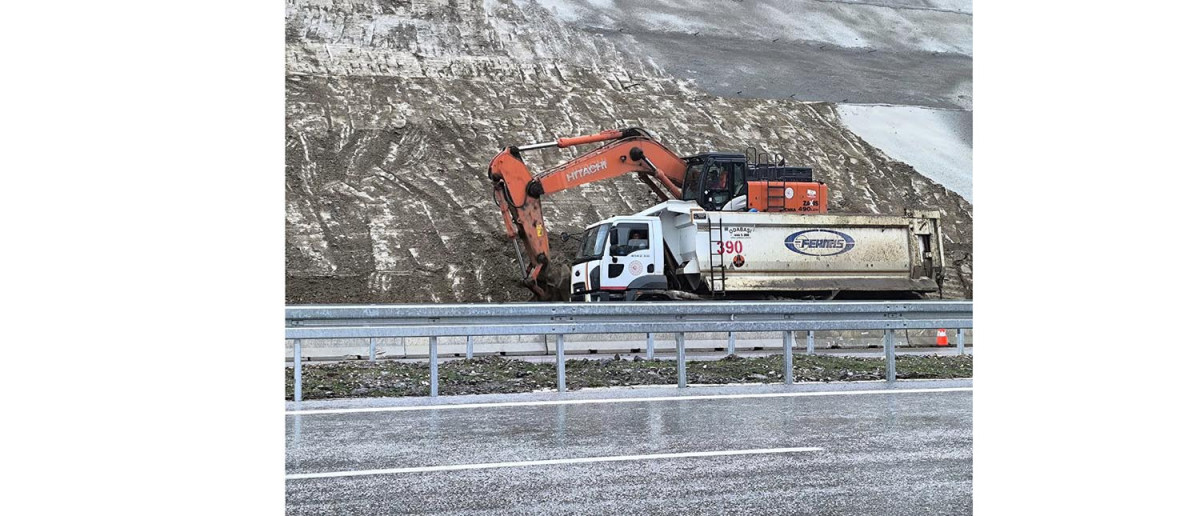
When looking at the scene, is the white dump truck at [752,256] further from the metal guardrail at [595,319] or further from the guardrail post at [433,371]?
the guardrail post at [433,371]

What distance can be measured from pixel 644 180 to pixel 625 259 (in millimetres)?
2370

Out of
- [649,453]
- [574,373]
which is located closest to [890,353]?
[574,373]

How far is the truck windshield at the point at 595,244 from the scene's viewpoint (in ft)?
50.2

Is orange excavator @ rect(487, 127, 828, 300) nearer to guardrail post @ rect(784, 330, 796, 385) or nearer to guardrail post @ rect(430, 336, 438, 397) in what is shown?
guardrail post @ rect(784, 330, 796, 385)

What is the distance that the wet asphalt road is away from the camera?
4301 mm

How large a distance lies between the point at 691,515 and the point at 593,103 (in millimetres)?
23650

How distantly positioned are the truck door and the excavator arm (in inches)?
64.7

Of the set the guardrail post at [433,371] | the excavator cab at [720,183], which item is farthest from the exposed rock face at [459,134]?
the guardrail post at [433,371]

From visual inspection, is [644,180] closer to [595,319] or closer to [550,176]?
[550,176]

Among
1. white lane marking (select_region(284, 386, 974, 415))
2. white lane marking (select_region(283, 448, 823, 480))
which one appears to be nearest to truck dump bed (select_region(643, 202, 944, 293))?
white lane marking (select_region(284, 386, 974, 415))

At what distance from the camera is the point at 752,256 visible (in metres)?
15.8
